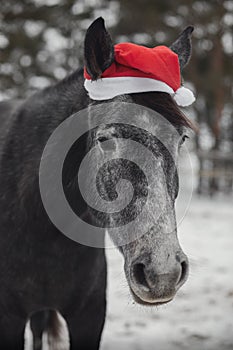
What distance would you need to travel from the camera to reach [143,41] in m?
13.5

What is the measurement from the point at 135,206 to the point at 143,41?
12677 millimetres

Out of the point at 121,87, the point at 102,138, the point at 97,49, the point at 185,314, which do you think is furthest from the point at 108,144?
the point at 185,314

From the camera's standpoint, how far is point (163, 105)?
174 cm

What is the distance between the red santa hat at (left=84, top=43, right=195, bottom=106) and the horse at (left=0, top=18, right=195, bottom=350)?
0.11 ft

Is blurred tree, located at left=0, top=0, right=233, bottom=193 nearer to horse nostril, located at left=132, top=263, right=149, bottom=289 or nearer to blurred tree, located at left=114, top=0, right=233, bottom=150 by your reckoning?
blurred tree, located at left=114, top=0, right=233, bottom=150

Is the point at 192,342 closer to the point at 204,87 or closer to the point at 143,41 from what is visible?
the point at 204,87

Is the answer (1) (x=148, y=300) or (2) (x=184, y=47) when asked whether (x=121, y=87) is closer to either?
(2) (x=184, y=47)

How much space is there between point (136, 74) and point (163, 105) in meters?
0.20

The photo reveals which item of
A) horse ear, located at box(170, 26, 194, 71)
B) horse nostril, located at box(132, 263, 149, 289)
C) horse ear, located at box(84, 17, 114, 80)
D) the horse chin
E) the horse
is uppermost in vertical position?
horse ear, located at box(170, 26, 194, 71)

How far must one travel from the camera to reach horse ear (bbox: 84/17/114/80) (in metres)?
1.73

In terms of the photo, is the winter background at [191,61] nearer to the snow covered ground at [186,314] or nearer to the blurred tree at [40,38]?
the blurred tree at [40,38]

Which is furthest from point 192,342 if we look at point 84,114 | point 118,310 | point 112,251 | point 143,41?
point 143,41

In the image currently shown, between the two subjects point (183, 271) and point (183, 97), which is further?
point (183, 97)

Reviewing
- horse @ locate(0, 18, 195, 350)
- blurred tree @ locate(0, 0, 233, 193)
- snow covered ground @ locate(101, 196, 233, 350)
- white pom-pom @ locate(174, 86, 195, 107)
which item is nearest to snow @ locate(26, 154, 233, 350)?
snow covered ground @ locate(101, 196, 233, 350)
